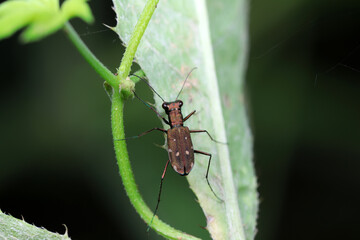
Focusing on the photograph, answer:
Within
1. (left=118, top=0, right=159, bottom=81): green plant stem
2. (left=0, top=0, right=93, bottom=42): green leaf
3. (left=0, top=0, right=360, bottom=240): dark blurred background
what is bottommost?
(left=0, top=0, right=360, bottom=240): dark blurred background

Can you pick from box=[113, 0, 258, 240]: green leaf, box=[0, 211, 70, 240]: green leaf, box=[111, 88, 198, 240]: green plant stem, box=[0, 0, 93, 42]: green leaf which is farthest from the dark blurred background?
box=[0, 0, 93, 42]: green leaf

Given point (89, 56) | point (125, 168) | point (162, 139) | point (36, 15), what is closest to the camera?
point (36, 15)

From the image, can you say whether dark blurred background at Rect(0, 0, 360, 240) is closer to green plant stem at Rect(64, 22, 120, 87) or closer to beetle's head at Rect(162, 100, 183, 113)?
beetle's head at Rect(162, 100, 183, 113)

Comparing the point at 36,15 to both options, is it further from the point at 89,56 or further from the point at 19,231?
the point at 19,231

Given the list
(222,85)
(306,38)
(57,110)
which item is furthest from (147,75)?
(306,38)

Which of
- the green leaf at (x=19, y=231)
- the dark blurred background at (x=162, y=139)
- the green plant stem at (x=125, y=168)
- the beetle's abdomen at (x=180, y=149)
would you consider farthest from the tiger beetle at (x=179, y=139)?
the dark blurred background at (x=162, y=139)

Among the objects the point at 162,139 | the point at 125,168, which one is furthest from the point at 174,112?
the point at 162,139
